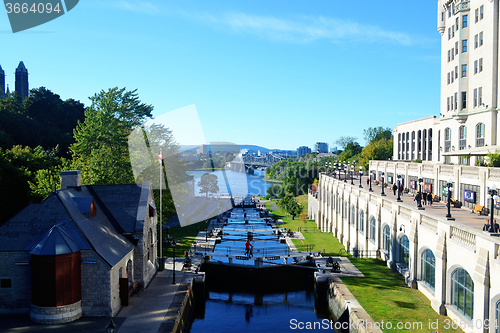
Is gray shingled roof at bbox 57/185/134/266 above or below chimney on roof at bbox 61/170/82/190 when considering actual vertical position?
below

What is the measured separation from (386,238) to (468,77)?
24.1m

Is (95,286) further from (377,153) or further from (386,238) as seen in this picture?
(377,153)

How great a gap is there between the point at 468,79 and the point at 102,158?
43703 millimetres

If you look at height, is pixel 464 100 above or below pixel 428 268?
above

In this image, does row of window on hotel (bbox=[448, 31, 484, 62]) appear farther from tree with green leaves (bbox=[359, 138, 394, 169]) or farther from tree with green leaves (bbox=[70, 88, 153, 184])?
tree with green leaves (bbox=[359, 138, 394, 169])

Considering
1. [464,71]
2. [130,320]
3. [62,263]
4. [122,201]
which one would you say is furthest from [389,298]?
[464,71]

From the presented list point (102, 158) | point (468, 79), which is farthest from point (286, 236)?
point (468, 79)

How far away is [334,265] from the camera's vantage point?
105 ft

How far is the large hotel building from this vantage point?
3994 cm

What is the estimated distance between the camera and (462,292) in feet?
67.2

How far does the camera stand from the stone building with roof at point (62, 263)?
20547mm

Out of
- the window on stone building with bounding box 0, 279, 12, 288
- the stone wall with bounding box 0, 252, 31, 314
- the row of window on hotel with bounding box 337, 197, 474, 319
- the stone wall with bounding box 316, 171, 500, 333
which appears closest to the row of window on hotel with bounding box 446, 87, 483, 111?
the stone wall with bounding box 316, 171, 500, 333

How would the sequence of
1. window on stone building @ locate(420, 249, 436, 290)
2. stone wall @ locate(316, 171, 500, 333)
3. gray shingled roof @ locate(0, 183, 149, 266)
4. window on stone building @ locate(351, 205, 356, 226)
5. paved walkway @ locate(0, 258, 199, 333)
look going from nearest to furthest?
stone wall @ locate(316, 171, 500, 333)
paved walkway @ locate(0, 258, 199, 333)
gray shingled roof @ locate(0, 183, 149, 266)
window on stone building @ locate(420, 249, 436, 290)
window on stone building @ locate(351, 205, 356, 226)

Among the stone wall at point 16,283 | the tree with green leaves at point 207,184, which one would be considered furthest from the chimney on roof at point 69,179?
the tree with green leaves at point 207,184
